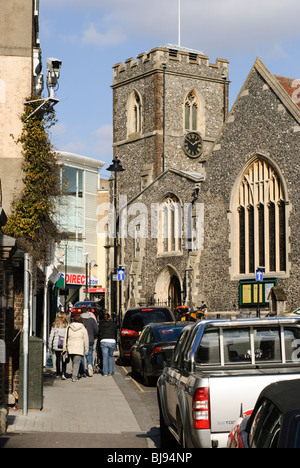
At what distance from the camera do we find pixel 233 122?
40.8 m

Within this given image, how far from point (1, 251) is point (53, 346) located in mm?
8566

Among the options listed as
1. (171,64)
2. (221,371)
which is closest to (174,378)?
(221,371)

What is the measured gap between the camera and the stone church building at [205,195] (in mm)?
37750

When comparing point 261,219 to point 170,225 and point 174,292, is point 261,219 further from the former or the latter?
point 174,292

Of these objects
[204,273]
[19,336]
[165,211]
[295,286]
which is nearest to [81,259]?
[165,211]

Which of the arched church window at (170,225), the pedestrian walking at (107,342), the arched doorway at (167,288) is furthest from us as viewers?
the arched doorway at (167,288)

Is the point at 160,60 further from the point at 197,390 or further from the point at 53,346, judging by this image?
the point at 197,390

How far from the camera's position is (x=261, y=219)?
39.2 m

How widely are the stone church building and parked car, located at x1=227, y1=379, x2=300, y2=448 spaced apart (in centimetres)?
2824

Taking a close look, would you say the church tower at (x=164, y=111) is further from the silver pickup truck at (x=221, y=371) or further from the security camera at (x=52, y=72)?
the silver pickup truck at (x=221, y=371)

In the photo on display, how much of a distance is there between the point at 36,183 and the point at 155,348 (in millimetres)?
4632

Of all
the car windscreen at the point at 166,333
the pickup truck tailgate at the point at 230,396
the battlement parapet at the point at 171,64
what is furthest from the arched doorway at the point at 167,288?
the pickup truck tailgate at the point at 230,396

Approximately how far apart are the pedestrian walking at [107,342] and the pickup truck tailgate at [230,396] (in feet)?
44.4

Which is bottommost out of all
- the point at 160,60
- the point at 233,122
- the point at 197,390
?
the point at 197,390
